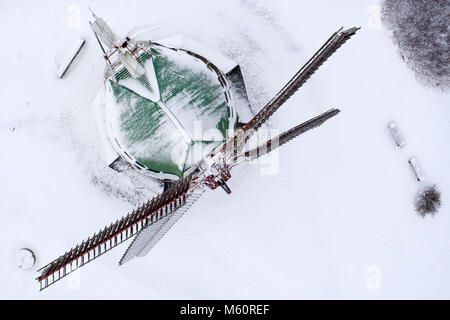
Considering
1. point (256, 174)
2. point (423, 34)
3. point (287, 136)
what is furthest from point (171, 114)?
point (423, 34)

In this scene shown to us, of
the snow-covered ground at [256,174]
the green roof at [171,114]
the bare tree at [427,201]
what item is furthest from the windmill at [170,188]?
the bare tree at [427,201]

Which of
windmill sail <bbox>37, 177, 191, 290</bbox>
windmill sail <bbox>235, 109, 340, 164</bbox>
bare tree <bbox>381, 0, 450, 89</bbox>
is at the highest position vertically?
bare tree <bbox>381, 0, 450, 89</bbox>

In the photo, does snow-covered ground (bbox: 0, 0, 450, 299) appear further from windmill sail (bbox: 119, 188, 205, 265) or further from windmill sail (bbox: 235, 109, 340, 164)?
windmill sail (bbox: 235, 109, 340, 164)

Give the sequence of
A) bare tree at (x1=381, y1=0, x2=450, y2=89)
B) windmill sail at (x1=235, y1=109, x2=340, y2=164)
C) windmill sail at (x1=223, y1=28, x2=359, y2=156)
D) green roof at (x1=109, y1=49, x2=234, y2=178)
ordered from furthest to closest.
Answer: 1. bare tree at (x1=381, y1=0, x2=450, y2=89)
2. green roof at (x1=109, y1=49, x2=234, y2=178)
3. windmill sail at (x1=235, y1=109, x2=340, y2=164)
4. windmill sail at (x1=223, y1=28, x2=359, y2=156)

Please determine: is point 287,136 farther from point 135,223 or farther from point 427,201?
point 427,201

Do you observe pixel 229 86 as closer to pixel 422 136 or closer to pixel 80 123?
pixel 80 123

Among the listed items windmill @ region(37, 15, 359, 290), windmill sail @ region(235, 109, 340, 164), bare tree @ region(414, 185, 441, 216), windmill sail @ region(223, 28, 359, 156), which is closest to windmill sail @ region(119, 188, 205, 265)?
windmill @ region(37, 15, 359, 290)
